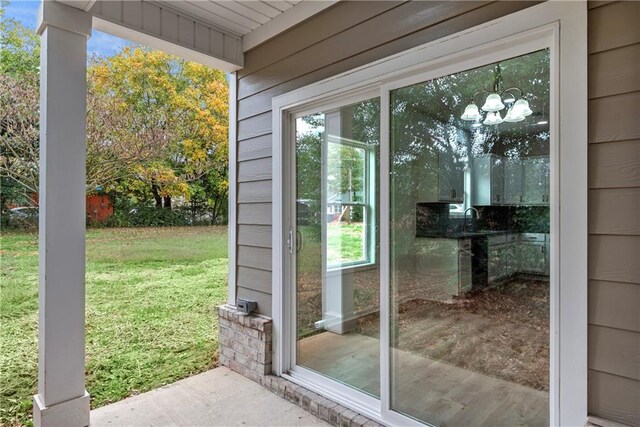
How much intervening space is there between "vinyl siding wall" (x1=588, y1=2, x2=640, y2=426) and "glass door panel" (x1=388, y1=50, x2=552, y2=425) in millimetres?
176

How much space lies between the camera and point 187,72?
6.27 m

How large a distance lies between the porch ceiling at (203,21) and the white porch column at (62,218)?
0.19m

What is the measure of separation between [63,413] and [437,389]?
6.96ft

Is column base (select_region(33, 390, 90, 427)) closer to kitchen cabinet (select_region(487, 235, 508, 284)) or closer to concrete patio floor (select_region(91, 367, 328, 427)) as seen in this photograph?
concrete patio floor (select_region(91, 367, 328, 427))

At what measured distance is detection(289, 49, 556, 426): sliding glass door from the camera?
1574mm

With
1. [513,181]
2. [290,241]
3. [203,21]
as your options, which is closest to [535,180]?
[513,181]

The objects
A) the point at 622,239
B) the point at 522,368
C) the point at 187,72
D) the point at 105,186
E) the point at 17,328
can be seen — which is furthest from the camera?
the point at 187,72

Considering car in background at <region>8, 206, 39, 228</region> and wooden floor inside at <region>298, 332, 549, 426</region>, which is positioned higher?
car in background at <region>8, 206, 39, 228</region>

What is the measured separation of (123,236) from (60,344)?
4.06 meters

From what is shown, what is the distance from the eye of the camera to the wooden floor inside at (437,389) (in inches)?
64.2

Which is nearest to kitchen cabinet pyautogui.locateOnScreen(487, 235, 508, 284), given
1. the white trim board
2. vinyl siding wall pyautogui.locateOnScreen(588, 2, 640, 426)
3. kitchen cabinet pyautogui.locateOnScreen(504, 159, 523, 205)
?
kitchen cabinet pyautogui.locateOnScreen(504, 159, 523, 205)

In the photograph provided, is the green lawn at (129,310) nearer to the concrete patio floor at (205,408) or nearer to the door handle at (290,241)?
the concrete patio floor at (205,408)

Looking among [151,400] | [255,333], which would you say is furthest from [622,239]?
[151,400]

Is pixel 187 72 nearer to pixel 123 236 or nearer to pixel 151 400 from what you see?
pixel 123 236
